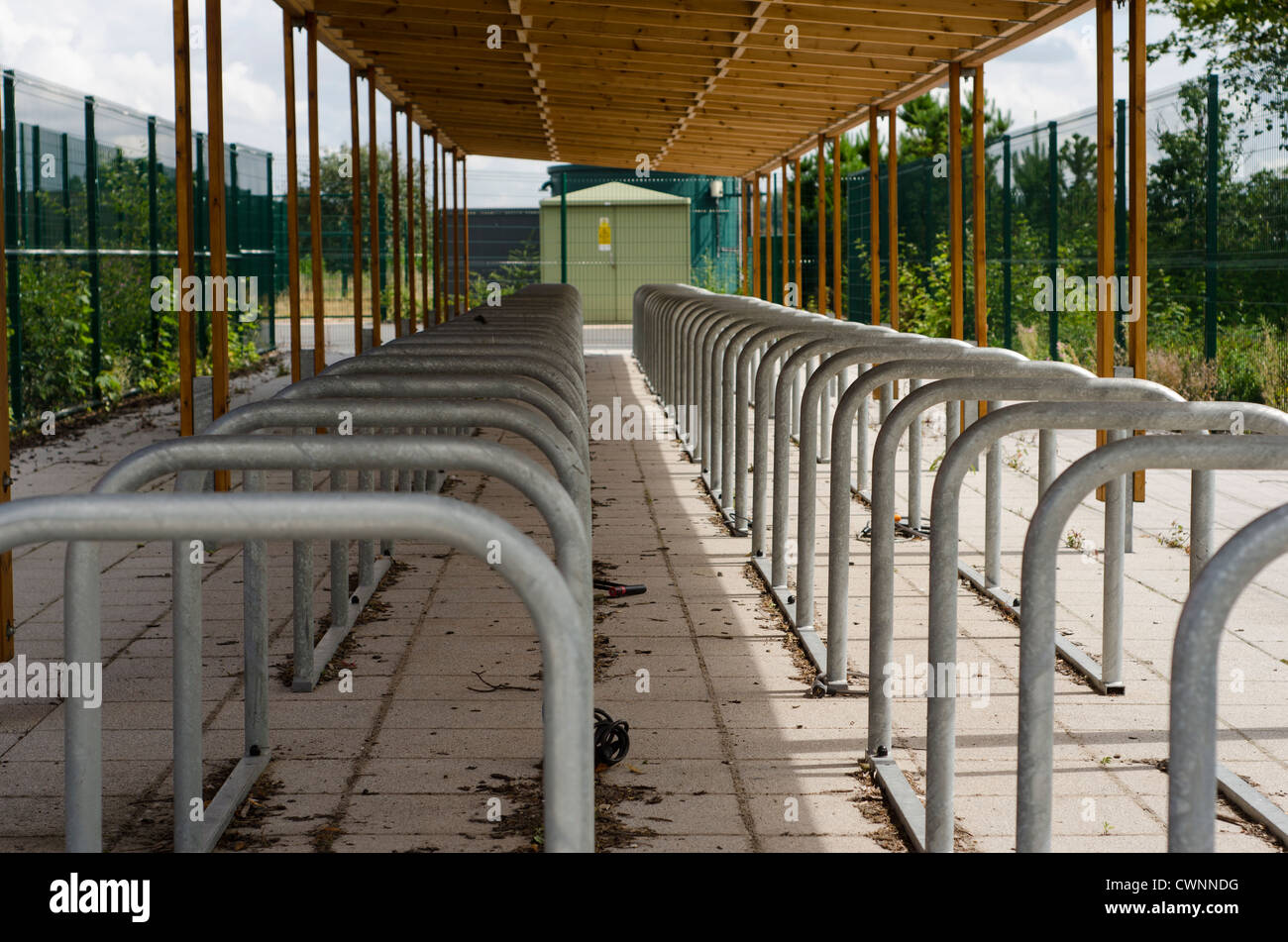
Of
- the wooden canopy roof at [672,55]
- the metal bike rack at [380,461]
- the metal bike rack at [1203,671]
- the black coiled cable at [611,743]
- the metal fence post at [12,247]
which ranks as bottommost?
the black coiled cable at [611,743]

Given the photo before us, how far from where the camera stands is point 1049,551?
2.48 metres

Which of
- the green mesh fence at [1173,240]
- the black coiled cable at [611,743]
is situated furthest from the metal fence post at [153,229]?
the black coiled cable at [611,743]

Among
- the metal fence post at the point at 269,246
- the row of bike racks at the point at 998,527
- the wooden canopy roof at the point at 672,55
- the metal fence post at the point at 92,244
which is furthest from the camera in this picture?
the metal fence post at the point at 269,246

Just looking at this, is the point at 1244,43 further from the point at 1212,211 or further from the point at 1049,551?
the point at 1049,551

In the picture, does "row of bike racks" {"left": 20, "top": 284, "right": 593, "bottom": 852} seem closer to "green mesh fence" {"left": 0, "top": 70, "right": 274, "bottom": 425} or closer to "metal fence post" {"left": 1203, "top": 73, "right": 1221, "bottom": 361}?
"green mesh fence" {"left": 0, "top": 70, "right": 274, "bottom": 425}

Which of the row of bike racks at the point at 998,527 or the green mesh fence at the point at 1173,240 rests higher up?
the green mesh fence at the point at 1173,240

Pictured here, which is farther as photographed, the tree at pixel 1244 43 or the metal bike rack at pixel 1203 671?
the tree at pixel 1244 43

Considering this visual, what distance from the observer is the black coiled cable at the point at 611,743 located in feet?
13.5

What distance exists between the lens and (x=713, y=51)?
32.6 ft

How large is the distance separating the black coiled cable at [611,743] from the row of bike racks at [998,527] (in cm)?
67

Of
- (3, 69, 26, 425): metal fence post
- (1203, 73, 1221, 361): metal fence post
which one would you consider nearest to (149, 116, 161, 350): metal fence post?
(3, 69, 26, 425): metal fence post

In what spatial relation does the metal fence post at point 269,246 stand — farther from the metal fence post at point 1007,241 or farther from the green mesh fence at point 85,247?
the metal fence post at point 1007,241

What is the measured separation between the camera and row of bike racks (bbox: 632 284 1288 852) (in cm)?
198
